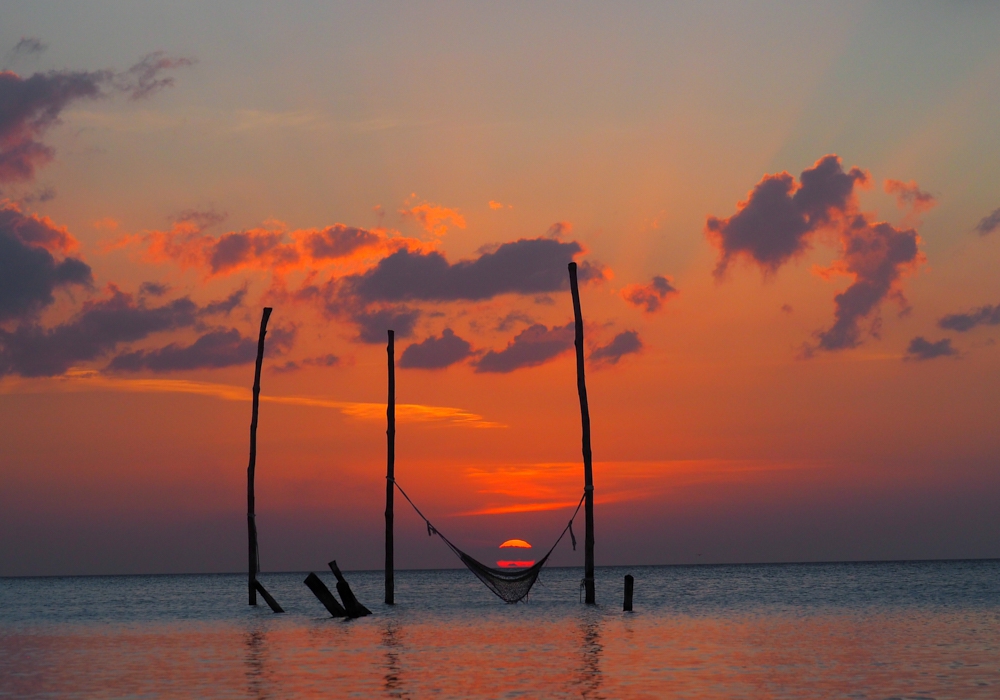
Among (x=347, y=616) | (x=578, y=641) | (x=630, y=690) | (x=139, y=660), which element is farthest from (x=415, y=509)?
(x=630, y=690)

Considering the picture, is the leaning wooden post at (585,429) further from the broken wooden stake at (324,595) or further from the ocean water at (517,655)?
the broken wooden stake at (324,595)

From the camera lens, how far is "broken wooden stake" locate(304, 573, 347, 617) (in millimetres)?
30141

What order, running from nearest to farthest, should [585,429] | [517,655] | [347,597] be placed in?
[517,655] → [585,429] → [347,597]

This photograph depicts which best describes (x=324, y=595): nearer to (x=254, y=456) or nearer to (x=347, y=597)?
(x=347, y=597)

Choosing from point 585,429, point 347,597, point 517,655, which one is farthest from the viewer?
point 347,597

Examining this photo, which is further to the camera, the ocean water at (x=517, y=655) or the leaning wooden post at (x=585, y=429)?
the leaning wooden post at (x=585, y=429)

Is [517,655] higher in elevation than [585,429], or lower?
lower

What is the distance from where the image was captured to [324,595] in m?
31.0

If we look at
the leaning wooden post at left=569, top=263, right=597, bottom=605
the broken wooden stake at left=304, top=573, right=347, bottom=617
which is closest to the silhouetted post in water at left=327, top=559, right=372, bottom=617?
the broken wooden stake at left=304, top=573, right=347, bottom=617

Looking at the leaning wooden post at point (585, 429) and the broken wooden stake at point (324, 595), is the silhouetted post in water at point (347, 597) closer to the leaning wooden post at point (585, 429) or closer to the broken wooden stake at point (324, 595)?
the broken wooden stake at point (324, 595)

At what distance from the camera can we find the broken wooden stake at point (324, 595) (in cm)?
3014

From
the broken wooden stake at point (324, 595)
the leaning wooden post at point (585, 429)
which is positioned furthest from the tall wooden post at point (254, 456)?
the leaning wooden post at point (585, 429)

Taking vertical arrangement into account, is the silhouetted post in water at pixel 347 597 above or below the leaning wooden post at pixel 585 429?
below

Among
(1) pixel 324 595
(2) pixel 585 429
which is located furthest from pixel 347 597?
(2) pixel 585 429
